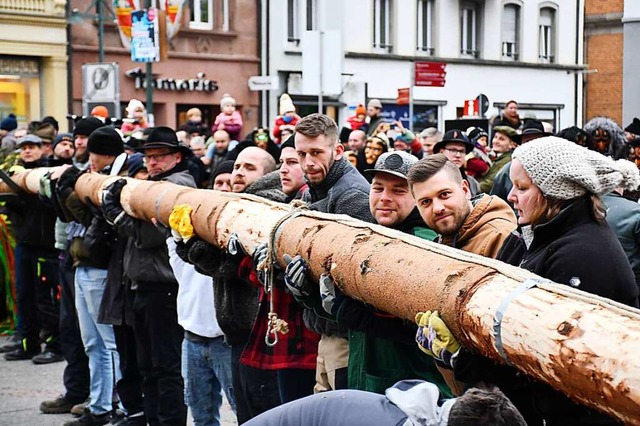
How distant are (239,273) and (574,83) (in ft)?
114

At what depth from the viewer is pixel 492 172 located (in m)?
11.1

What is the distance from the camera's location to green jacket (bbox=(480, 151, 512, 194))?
36.1 feet

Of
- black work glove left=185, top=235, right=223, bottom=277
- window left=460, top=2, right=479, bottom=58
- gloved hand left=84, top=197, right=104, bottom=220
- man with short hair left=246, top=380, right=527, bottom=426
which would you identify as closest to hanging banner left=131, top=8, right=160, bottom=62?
gloved hand left=84, top=197, right=104, bottom=220

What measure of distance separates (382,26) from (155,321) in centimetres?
2673

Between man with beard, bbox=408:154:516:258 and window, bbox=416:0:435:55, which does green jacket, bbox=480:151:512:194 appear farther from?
window, bbox=416:0:435:55

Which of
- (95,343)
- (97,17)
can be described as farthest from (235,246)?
(97,17)

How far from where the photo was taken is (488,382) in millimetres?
3947

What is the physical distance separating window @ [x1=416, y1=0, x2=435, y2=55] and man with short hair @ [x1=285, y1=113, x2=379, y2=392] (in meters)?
28.8

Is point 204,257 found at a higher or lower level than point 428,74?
lower

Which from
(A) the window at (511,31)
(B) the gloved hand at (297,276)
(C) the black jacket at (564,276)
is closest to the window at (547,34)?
(A) the window at (511,31)

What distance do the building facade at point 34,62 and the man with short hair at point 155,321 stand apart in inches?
741

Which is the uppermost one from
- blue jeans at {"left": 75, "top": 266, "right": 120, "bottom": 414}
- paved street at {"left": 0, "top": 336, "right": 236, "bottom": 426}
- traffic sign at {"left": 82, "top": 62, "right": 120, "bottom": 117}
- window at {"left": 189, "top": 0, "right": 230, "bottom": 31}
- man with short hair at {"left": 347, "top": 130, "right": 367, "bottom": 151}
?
window at {"left": 189, "top": 0, "right": 230, "bottom": 31}

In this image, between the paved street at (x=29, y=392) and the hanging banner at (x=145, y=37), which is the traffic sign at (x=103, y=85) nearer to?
the hanging banner at (x=145, y=37)

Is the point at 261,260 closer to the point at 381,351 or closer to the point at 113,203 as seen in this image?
the point at 381,351
